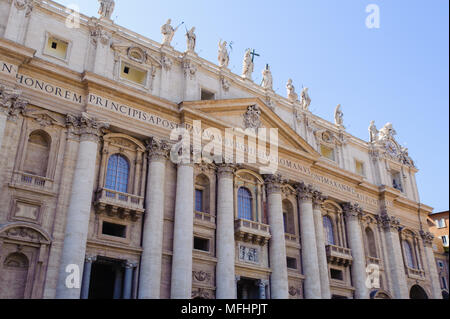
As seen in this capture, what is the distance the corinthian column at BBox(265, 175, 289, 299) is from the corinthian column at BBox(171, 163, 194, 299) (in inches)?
238

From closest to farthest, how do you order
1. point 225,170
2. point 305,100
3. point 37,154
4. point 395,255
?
point 37,154 < point 225,170 < point 395,255 < point 305,100

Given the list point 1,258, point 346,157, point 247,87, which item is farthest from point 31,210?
point 346,157

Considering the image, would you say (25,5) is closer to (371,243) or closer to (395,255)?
(371,243)

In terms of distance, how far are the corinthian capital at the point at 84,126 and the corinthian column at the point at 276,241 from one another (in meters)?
11.7

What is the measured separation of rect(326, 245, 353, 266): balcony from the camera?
33.4m

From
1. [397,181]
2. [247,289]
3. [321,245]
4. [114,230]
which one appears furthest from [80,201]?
[397,181]

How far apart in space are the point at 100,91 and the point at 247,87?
37.3 ft

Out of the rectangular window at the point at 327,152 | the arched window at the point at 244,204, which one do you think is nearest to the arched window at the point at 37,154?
the arched window at the point at 244,204

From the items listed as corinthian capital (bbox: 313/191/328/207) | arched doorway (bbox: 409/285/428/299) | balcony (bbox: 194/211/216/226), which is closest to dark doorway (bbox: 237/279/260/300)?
balcony (bbox: 194/211/216/226)

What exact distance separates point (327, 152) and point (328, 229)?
6.43 metres

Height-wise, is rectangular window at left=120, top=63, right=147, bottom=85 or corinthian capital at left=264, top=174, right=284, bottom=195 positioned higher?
rectangular window at left=120, top=63, right=147, bottom=85

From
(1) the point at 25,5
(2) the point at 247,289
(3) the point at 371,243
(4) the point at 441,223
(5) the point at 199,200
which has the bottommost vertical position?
(2) the point at 247,289

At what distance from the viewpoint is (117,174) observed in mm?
26375

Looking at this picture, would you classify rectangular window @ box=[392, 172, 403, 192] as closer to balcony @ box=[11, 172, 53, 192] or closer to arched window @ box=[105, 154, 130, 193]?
arched window @ box=[105, 154, 130, 193]
